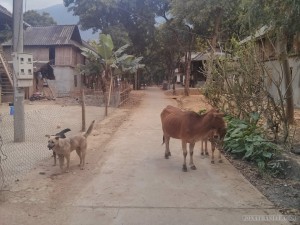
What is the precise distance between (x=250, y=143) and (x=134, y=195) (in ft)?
12.6

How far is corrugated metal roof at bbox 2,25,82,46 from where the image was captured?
35.6 m

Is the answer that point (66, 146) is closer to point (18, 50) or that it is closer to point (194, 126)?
point (194, 126)

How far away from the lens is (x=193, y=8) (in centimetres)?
2462

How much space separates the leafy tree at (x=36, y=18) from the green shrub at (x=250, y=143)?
48140 millimetres

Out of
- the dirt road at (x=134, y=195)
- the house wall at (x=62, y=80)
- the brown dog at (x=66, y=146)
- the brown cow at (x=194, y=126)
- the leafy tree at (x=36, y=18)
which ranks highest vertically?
the leafy tree at (x=36, y=18)

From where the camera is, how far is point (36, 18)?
54438 mm

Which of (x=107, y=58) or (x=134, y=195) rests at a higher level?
(x=107, y=58)

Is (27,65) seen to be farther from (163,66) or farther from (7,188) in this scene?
(163,66)

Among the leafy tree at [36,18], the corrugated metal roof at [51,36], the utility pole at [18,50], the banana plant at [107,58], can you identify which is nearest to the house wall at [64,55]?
the corrugated metal roof at [51,36]

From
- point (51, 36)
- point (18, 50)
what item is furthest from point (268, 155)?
point (51, 36)

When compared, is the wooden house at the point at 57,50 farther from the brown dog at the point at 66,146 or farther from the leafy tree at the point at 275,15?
the brown dog at the point at 66,146

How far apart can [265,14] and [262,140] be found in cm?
321

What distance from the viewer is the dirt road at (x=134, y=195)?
5.34 meters

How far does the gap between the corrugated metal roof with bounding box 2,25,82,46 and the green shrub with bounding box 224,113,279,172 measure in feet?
91.0
